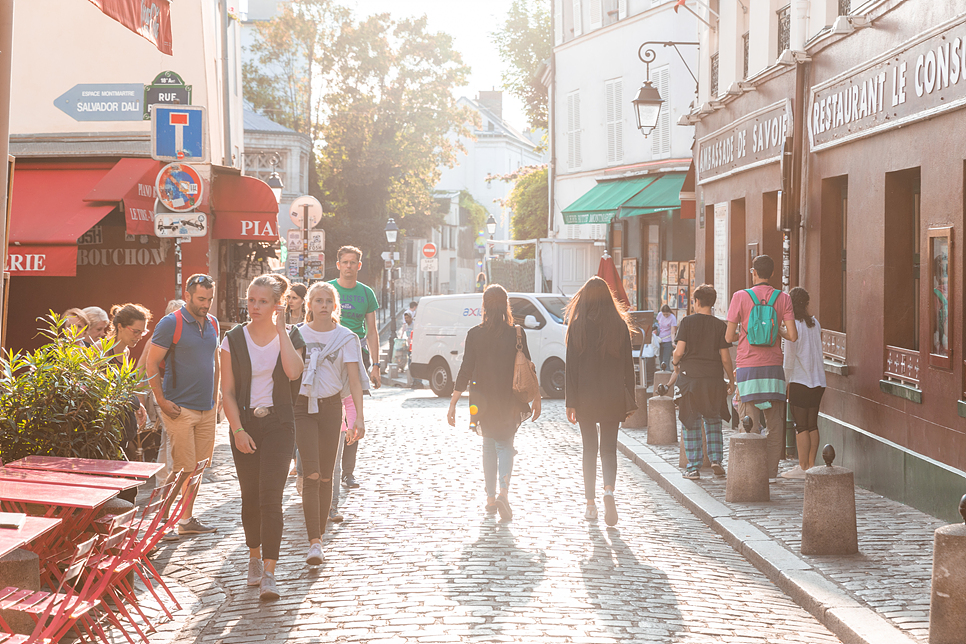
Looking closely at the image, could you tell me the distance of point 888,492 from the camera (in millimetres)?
9891

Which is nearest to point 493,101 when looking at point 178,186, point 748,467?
point 178,186

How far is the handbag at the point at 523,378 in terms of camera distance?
8945 millimetres

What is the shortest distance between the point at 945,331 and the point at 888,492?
159cm

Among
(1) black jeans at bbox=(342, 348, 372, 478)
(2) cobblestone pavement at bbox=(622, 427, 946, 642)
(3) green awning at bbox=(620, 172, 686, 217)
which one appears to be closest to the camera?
(2) cobblestone pavement at bbox=(622, 427, 946, 642)

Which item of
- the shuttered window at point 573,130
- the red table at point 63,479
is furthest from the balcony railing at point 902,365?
the shuttered window at point 573,130

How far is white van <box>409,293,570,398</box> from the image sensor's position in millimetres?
20484

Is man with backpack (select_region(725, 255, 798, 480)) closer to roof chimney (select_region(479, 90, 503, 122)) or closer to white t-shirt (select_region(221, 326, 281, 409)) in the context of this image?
white t-shirt (select_region(221, 326, 281, 409))

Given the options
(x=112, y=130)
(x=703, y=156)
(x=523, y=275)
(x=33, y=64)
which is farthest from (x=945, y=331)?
(x=523, y=275)

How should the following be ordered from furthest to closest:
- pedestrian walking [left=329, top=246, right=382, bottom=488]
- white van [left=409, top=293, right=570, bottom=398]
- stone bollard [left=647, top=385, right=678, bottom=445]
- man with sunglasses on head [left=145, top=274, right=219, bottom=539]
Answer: white van [left=409, top=293, right=570, bottom=398]
stone bollard [left=647, top=385, right=678, bottom=445]
pedestrian walking [left=329, top=246, right=382, bottom=488]
man with sunglasses on head [left=145, top=274, right=219, bottom=539]

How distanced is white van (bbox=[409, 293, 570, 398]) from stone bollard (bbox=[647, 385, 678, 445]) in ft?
21.1

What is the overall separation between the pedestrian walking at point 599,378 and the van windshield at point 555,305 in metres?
11.5

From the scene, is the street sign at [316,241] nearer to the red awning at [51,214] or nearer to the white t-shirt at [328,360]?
the red awning at [51,214]

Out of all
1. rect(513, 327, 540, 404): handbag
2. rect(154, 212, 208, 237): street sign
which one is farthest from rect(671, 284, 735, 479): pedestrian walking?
rect(154, 212, 208, 237): street sign

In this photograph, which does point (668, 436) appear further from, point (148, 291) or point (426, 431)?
point (148, 291)
